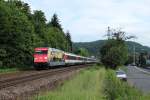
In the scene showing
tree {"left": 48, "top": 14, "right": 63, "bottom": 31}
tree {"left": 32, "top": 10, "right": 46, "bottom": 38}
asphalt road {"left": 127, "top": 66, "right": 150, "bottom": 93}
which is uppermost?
tree {"left": 48, "top": 14, "right": 63, "bottom": 31}

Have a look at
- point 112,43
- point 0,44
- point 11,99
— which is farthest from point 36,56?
point 11,99

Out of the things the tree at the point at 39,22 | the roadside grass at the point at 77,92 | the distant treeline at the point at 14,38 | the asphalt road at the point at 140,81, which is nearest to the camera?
the roadside grass at the point at 77,92

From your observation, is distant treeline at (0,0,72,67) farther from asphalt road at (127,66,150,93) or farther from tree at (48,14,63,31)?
tree at (48,14,63,31)

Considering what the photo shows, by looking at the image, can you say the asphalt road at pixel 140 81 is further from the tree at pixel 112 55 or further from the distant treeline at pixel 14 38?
the distant treeline at pixel 14 38

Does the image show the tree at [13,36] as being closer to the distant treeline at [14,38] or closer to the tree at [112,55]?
the distant treeline at [14,38]

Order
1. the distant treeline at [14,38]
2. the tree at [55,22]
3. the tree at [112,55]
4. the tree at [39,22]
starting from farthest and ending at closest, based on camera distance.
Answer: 1. the tree at [55,22]
2. the tree at [39,22]
3. the tree at [112,55]
4. the distant treeline at [14,38]

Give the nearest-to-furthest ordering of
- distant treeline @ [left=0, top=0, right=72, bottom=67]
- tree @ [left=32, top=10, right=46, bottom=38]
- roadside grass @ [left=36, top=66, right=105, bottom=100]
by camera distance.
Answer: roadside grass @ [left=36, top=66, right=105, bottom=100] → distant treeline @ [left=0, top=0, right=72, bottom=67] → tree @ [left=32, top=10, right=46, bottom=38]

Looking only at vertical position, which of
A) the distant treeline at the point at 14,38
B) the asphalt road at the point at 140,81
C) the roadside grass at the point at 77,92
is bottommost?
the asphalt road at the point at 140,81

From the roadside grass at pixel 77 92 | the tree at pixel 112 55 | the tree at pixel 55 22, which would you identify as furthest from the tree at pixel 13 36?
the tree at pixel 55 22

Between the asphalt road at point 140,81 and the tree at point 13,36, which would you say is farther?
the tree at point 13,36

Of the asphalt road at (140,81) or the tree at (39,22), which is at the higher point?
the tree at (39,22)

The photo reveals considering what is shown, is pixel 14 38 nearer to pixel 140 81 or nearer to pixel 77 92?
pixel 140 81

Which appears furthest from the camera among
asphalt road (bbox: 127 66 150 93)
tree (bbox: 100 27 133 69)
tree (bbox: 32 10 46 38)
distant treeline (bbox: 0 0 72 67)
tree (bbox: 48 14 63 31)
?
tree (bbox: 48 14 63 31)

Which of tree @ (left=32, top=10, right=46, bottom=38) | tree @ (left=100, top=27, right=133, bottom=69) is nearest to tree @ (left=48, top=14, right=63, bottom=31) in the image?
tree @ (left=32, top=10, right=46, bottom=38)
